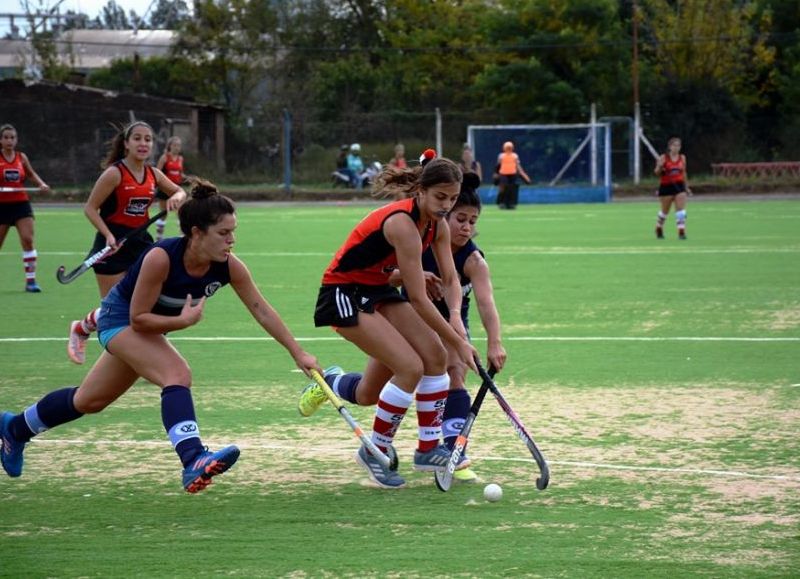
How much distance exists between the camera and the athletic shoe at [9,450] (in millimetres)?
6871

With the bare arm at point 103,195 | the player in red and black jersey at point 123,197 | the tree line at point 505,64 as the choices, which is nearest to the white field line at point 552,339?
the player in red and black jersey at point 123,197

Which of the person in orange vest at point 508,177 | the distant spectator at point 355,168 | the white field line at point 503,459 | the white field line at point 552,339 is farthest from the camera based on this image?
the distant spectator at point 355,168

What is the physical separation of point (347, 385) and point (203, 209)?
1.76 meters

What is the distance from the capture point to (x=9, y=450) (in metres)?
6.89

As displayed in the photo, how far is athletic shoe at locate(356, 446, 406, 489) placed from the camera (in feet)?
21.9

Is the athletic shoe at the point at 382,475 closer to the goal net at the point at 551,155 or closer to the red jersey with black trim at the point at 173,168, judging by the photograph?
the red jersey with black trim at the point at 173,168

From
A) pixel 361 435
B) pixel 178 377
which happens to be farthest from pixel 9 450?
pixel 361 435

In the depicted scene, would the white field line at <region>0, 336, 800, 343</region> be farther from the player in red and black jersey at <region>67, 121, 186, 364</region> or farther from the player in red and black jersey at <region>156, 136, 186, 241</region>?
the player in red and black jersey at <region>156, 136, 186, 241</region>

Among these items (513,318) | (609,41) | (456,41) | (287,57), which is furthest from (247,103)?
(513,318)

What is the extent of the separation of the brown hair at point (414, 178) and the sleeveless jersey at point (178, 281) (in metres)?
0.99

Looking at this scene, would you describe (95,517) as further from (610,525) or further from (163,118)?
(163,118)

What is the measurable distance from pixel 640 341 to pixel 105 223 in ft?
15.9

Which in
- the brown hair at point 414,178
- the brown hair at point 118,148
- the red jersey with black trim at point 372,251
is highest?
the brown hair at point 118,148

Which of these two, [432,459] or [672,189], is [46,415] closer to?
[432,459]
